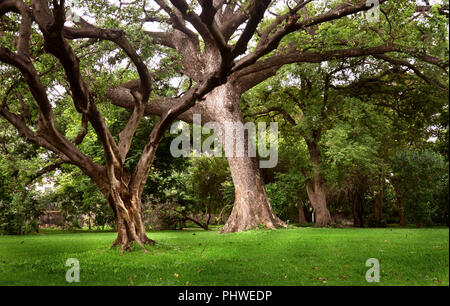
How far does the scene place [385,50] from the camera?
54.0 feet

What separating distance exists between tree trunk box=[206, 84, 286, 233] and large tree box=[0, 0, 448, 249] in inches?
2.2

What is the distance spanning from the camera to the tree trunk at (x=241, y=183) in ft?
58.1

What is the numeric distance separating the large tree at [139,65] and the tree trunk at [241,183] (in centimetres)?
6

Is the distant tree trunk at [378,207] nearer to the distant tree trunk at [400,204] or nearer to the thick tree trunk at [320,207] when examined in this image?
the distant tree trunk at [400,204]

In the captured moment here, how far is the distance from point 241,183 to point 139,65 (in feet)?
29.9

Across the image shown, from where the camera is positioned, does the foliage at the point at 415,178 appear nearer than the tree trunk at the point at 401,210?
Yes

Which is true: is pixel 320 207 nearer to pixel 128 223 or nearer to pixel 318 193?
pixel 318 193

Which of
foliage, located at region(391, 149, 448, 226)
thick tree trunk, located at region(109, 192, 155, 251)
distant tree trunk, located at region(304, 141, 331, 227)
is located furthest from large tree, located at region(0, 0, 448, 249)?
foliage, located at region(391, 149, 448, 226)

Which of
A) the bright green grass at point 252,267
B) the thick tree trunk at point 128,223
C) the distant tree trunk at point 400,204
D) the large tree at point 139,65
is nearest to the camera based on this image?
the bright green grass at point 252,267

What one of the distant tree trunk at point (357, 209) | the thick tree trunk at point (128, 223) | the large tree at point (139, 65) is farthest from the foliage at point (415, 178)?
the thick tree trunk at point (128, 223)

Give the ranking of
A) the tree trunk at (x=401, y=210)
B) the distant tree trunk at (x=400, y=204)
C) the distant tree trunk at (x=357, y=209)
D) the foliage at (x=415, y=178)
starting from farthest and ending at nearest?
the distant tree trunk at (x=357, y=209) → the tree trunk at (x=401, y=210) → the distant tree trunk at (x=400, y=204) → the foliage at (x=415, y=178)
